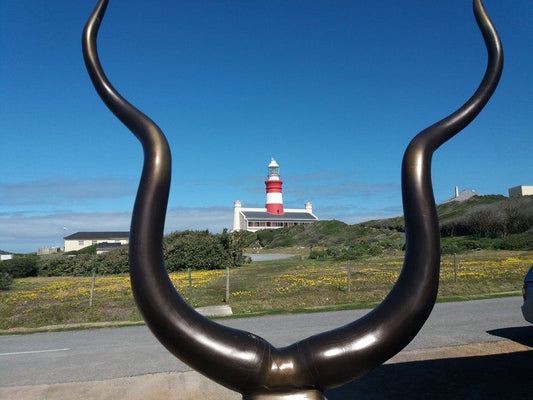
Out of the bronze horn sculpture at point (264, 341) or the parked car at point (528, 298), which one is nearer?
the bronze horn sculpture at point (264, 341)

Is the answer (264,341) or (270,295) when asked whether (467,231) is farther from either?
(264,341)

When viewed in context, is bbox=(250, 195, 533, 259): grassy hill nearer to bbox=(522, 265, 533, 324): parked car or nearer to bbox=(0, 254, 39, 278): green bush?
bbox=(0, 254, 39, 278): green bush

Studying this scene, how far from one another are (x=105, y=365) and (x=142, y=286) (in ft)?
20.8

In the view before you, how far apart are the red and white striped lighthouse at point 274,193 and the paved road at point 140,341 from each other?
2367 inches

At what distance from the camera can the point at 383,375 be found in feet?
19.7

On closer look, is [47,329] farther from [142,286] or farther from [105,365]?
[142,286]

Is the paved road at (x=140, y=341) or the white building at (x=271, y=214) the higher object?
the white building at (x=271, y=214)

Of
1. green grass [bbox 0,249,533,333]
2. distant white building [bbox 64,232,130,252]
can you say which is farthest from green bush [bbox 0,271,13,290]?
distant white building [bbox 64,232,130,252]

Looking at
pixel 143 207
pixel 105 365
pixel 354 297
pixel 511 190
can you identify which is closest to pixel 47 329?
pixel 105 365

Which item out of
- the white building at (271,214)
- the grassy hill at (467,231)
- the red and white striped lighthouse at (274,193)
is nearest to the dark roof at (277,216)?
the white building at (271,214)

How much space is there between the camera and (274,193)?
7250 centimetres

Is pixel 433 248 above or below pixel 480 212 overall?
below

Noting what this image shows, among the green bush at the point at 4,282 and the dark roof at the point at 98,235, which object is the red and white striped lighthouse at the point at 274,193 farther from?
the green bush at the point at 4,282

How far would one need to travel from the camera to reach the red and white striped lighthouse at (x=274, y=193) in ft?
238
